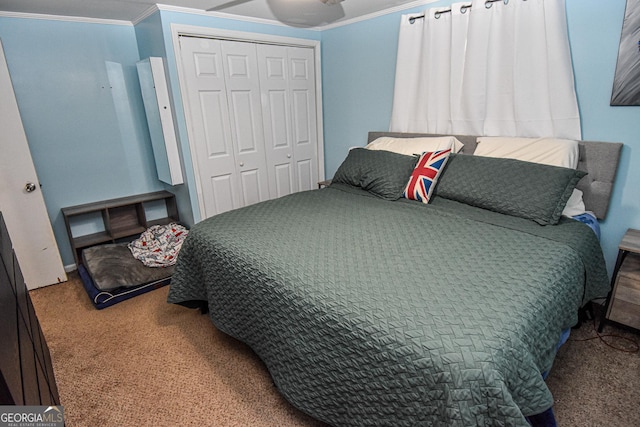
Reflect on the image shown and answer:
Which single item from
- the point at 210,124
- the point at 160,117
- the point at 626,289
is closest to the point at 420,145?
the point at 626,289

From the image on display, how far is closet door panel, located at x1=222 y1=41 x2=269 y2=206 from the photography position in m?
3.10

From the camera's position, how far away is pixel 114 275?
2621 mm

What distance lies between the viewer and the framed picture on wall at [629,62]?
72.8 inches

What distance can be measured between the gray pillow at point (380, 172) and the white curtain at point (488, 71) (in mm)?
574

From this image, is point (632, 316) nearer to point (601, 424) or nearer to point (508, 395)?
point (601, 424)

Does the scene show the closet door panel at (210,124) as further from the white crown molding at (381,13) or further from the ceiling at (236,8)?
the white crown molding at (381,13)

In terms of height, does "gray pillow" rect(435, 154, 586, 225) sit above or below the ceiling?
below

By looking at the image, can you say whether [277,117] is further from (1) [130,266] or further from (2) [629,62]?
(2) [629,62]

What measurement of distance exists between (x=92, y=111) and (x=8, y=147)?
73 cm

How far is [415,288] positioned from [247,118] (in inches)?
102

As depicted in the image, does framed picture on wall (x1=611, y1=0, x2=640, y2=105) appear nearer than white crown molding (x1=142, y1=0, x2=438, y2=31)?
Yes

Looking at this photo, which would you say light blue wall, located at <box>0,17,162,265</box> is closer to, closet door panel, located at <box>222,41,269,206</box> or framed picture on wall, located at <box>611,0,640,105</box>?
closet door panel, located at <box>222,41,269,206</box>

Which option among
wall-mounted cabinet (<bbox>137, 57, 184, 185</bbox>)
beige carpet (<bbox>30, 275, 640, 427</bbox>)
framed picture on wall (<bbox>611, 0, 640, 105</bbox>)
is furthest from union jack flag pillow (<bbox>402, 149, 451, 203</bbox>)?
wall-mounted cabinet (<bbox>137, 57, 184, 185</bbox>)

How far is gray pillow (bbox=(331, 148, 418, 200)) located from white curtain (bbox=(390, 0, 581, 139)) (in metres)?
0.57
